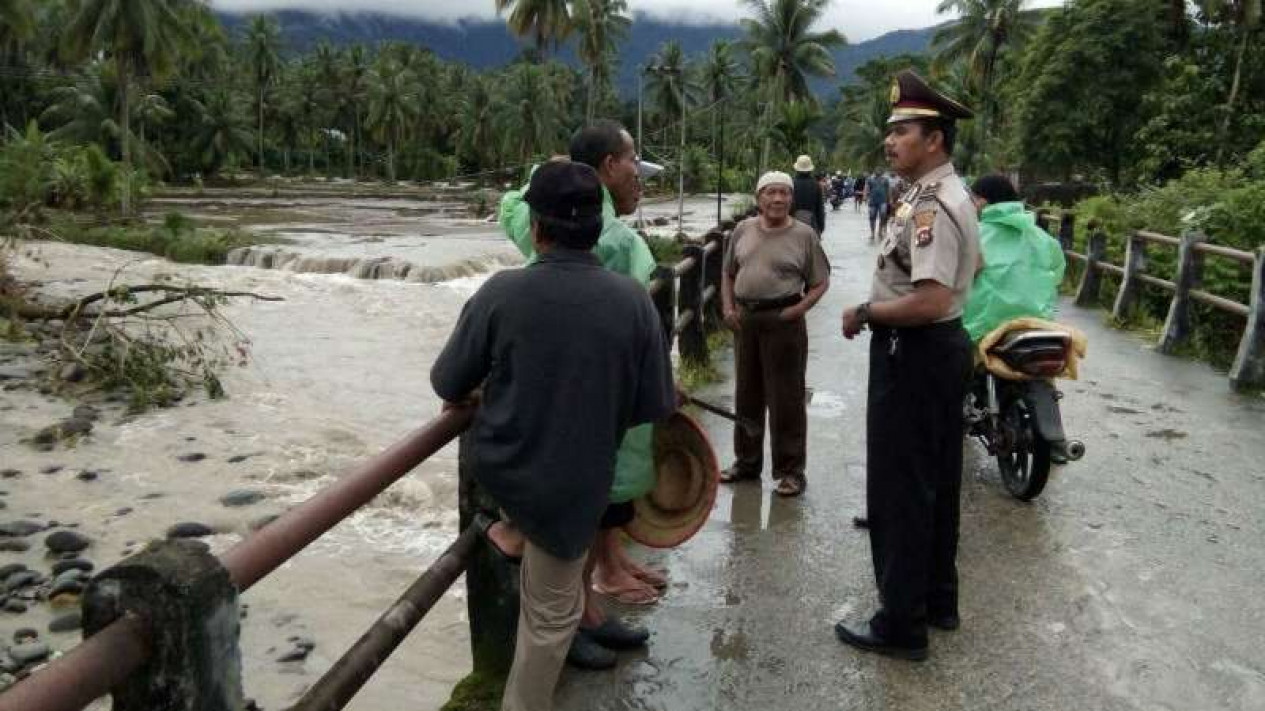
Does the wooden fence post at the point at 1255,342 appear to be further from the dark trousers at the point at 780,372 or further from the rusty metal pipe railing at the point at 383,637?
the rusty metal pipe railing at the point at 383,637

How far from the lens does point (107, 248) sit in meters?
25.4

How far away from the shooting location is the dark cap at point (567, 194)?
2562 millimetres

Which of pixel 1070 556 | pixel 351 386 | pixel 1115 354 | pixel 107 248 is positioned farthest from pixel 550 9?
pixel 1070 556

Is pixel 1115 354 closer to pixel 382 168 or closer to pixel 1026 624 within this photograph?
pixel 1026 624

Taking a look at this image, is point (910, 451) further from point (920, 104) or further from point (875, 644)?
point (920, 104)

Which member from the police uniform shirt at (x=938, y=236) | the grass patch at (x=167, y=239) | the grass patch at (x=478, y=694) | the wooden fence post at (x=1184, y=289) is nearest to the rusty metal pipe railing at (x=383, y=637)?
the grass patch at (x=478, y=694)

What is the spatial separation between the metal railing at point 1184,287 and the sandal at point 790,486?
4.67 meters

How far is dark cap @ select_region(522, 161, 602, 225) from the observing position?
256cm

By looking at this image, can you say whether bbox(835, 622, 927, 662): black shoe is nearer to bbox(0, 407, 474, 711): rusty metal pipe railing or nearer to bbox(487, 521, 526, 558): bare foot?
bbox(487, 521, 526, 558): bare foot

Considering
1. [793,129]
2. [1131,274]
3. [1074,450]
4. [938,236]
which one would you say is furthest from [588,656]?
[793,129]

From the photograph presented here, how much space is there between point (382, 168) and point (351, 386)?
233 feet

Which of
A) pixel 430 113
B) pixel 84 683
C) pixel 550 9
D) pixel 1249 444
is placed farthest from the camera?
pixel 430 113

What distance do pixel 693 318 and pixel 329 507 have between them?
585 centimetres

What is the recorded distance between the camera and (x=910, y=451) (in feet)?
11.0
